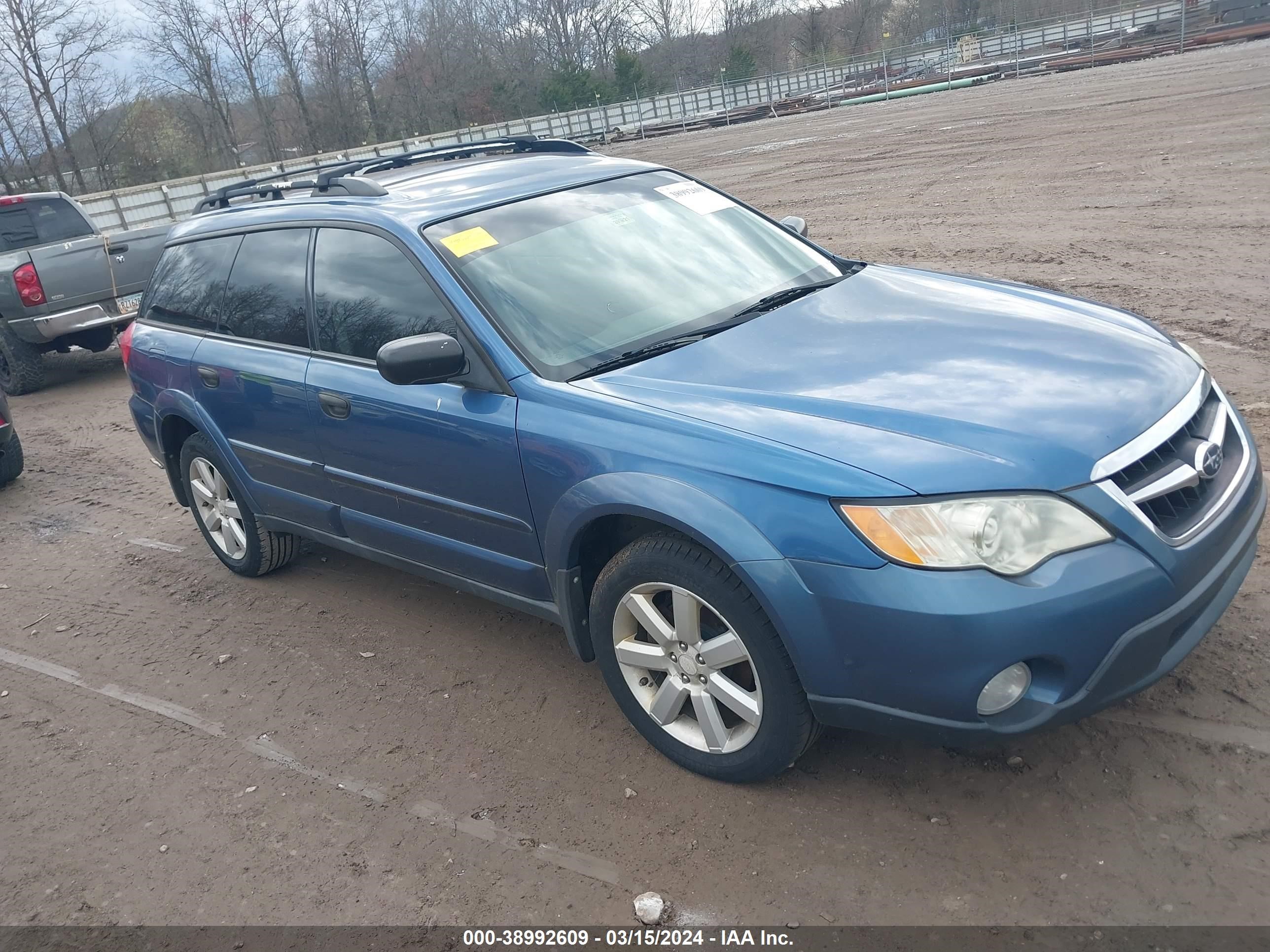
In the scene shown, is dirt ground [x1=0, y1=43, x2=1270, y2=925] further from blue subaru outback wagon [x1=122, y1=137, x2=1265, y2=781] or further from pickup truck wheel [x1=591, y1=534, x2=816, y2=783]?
blue subaru outback wagon [x1=122, y1=137, x2=1265, y2=781]

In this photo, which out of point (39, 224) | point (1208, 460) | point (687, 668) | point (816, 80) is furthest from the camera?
point (816, 80)

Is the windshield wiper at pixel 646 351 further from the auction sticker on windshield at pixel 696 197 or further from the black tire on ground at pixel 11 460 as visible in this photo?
the black tire on ground at pixel 11 460

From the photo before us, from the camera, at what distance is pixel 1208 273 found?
7852 mm

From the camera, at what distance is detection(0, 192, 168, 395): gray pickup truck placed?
10070 millimetres

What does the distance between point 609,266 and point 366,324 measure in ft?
3.17

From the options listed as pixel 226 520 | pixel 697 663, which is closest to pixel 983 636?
pixel 697 663

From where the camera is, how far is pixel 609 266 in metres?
3.79

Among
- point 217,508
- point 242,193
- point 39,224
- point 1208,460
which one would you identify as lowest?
point 217,508

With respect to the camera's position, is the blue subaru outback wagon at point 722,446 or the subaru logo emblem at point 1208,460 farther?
the subaru logo emblem at point 1208,460

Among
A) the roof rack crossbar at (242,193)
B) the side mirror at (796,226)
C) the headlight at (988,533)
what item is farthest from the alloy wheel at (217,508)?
the headlight at (988,533)

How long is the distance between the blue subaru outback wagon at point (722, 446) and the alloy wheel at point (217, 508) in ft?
1.36

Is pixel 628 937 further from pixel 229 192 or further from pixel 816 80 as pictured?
pixel 816 80

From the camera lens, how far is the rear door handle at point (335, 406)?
156 inches

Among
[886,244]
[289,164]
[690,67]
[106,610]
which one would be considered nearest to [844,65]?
[690,67]
